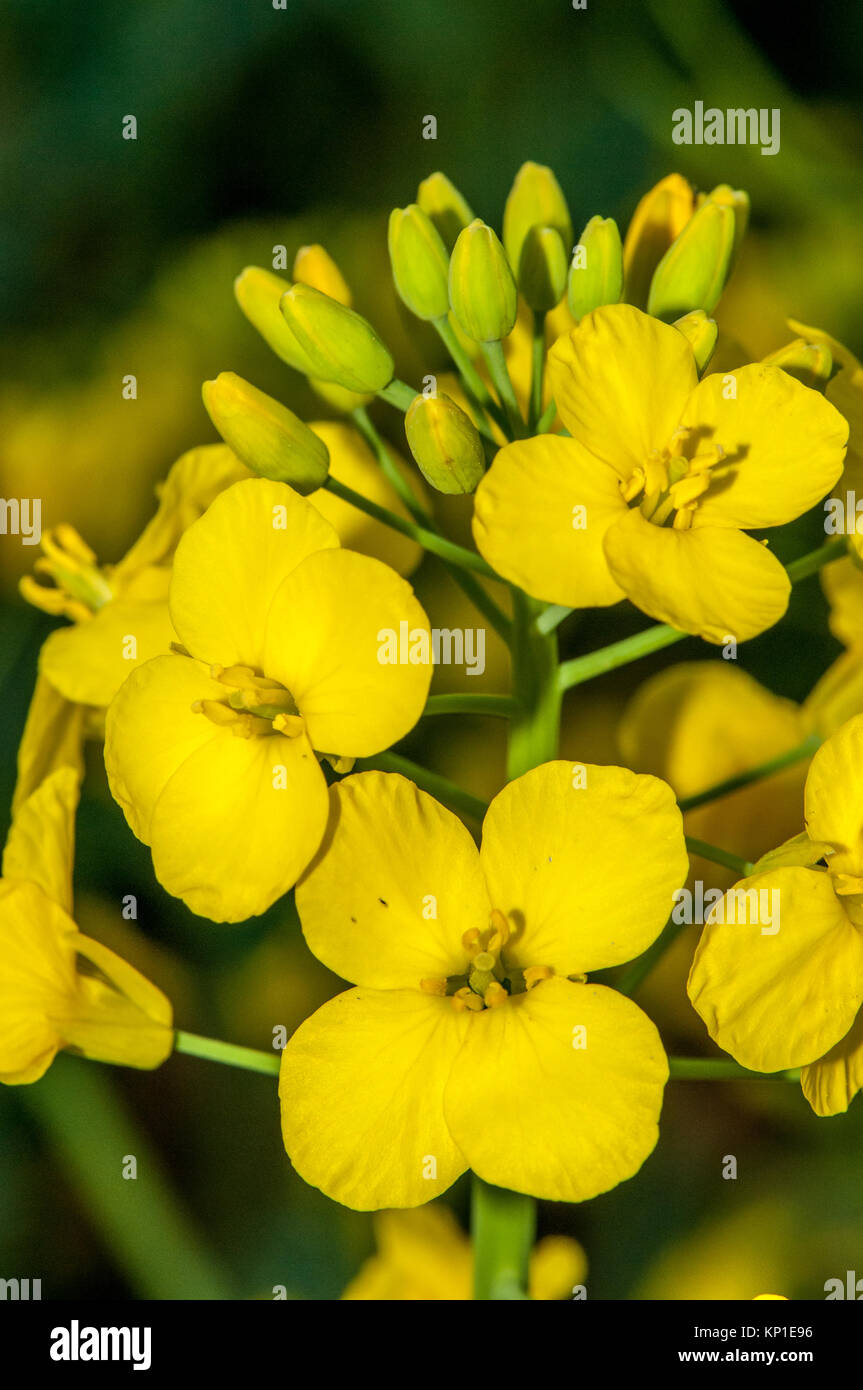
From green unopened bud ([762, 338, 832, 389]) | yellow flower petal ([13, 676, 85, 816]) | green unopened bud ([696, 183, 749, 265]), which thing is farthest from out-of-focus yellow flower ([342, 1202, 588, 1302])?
green unopened bud ([696, 183, 749, 265])

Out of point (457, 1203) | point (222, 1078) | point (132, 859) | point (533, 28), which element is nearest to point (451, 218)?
point (533, 28)

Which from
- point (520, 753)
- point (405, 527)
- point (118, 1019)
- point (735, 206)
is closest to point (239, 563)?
point (405, 527)

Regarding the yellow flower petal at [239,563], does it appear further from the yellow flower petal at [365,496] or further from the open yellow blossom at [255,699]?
the yellow flower petal at [365,496]

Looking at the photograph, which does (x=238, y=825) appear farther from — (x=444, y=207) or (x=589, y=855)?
(x=444, y=207)

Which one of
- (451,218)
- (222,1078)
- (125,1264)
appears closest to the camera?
(451,218)

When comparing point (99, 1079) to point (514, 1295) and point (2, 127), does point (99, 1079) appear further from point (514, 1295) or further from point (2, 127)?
point (2, 127)

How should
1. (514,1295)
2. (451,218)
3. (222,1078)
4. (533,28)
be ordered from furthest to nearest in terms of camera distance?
1. (533,28)
2. (222,1078)
3. (451,218)
4. (514,1295)
